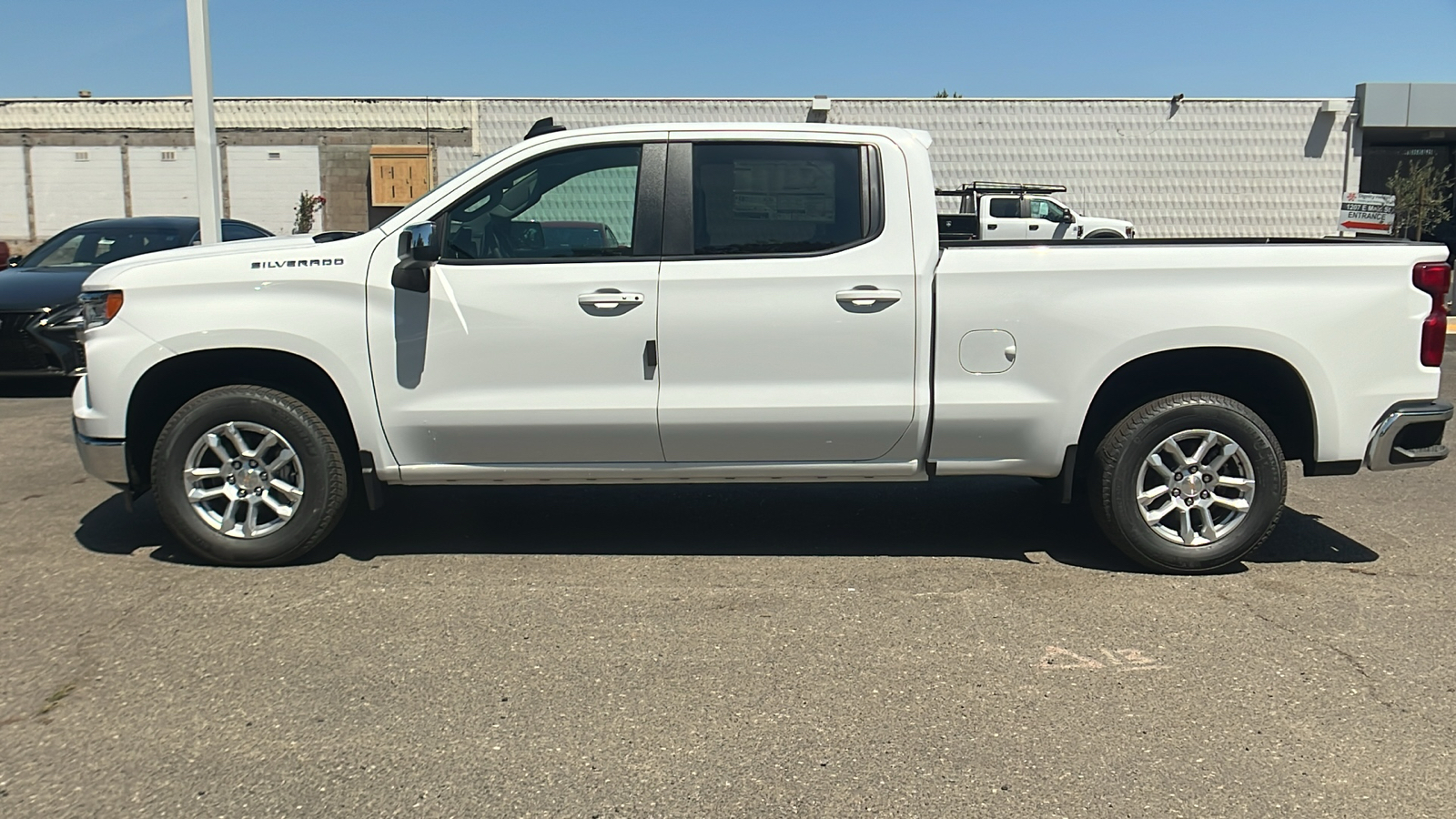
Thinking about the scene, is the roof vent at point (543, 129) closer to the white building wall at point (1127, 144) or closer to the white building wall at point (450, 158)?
the white building wall at point (1127, 144)

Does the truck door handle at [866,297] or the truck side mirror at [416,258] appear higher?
the truck side mirror at [416,258]

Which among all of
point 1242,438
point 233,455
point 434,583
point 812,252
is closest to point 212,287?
point 233,455

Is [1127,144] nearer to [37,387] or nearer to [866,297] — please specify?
[37,387]

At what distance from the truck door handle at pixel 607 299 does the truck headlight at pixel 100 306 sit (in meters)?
1.99

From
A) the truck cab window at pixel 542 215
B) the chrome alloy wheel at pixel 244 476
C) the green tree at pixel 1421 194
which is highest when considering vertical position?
the green tree at pixel 1421 194

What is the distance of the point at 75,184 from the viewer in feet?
104

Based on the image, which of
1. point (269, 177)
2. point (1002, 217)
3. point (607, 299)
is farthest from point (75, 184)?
point (607, 299)

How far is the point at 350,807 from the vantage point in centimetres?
305

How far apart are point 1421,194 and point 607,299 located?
2762cm

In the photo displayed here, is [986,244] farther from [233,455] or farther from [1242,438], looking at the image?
[233,455]

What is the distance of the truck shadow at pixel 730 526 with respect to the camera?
17.9ft

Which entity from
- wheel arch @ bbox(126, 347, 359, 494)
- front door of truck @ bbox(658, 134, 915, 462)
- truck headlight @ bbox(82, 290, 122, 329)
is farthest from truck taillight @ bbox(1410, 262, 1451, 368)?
truck headlight @ bbox(82, 290, 122, 329)

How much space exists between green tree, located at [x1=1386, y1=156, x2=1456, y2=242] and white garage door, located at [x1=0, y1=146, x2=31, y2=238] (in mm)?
35594

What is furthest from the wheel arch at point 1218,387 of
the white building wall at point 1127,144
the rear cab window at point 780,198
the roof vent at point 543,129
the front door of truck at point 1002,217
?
the white building wall at point 1127,144
